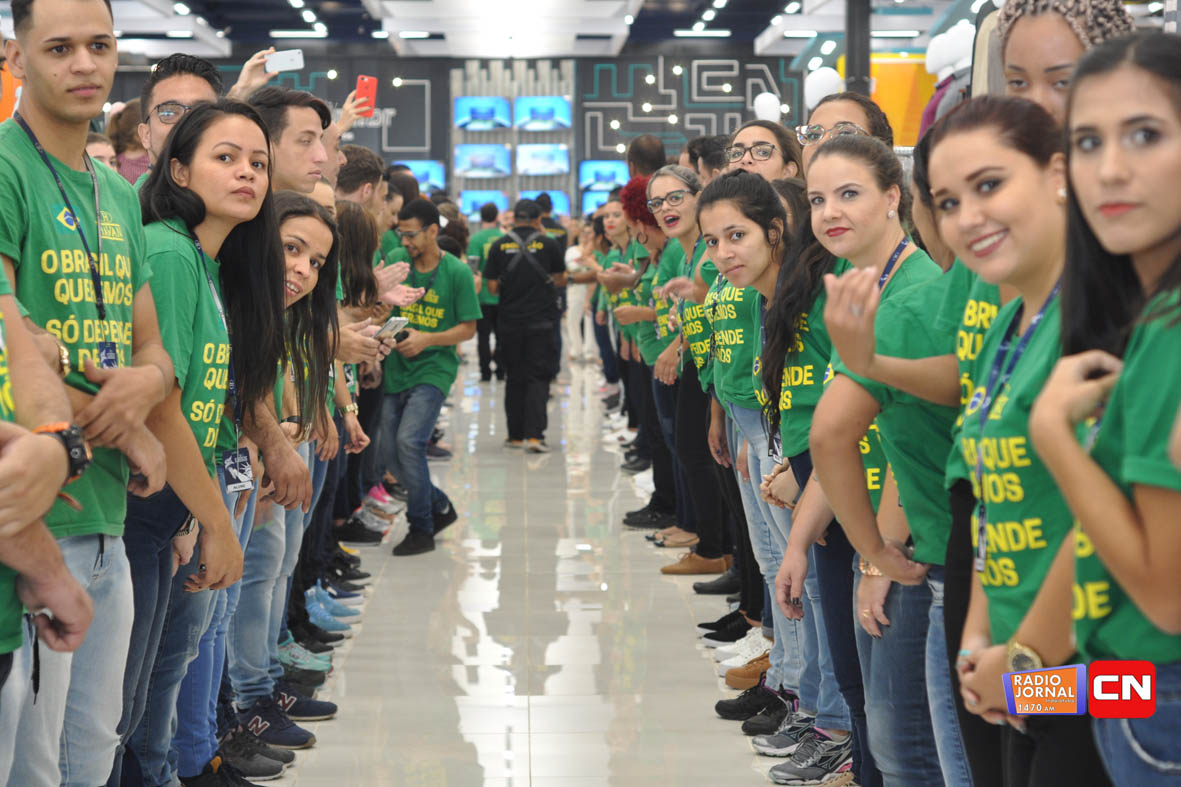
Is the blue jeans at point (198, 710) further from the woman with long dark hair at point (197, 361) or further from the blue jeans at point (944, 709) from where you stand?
the blue jeans at point (944, 709)

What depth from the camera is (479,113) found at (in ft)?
62.0

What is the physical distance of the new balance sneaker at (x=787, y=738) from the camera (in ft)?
12.0

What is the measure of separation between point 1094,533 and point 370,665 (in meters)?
3.55

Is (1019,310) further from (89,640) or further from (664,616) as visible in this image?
(664,616)

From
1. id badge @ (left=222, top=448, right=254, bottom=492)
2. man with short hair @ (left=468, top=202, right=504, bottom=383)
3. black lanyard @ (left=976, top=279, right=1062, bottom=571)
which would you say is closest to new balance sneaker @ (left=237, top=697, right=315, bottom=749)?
id badge @ (left=222, top=448, right=254, bottom=492)

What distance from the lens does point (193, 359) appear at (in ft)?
8.44

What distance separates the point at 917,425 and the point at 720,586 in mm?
3500

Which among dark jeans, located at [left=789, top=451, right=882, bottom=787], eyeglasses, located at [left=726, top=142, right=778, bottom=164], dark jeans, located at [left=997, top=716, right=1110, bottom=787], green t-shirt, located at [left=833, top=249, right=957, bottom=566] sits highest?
eyeglasses, located at [left=726, top=142, right=778, bottom=164]

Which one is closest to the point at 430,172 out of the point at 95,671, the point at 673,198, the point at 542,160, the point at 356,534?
the point at 542,160

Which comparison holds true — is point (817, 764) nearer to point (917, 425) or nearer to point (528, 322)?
point (917, 425)

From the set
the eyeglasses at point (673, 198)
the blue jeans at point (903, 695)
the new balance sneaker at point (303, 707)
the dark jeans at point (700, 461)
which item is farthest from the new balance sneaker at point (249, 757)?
the eyeglasses at point (673, 198)

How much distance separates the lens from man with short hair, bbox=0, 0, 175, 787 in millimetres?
2072

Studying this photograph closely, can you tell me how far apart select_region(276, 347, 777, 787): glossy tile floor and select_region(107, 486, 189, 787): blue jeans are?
1.07 meters

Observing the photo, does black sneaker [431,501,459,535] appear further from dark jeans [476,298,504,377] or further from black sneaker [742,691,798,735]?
dark jeans [476,298,504,377]
